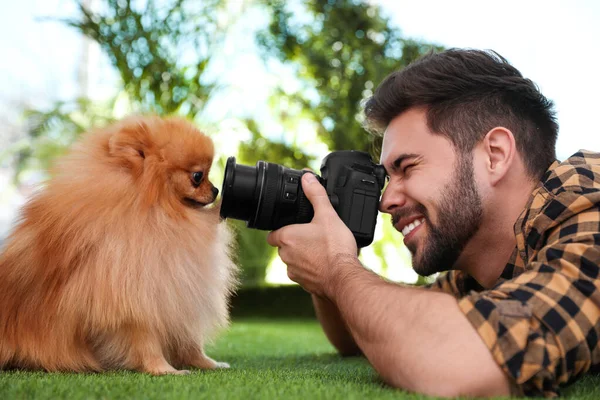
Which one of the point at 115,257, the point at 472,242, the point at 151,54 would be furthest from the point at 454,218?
the point at 151,54

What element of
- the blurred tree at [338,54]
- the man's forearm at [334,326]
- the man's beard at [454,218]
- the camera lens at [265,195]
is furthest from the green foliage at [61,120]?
the man's beard at [454,218]

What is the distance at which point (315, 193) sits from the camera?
1354mm

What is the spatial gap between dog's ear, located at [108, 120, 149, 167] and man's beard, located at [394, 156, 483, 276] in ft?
2.20

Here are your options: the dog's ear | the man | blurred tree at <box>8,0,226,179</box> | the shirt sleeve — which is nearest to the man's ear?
the man

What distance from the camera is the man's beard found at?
1.32 m

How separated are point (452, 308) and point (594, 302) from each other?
242mm

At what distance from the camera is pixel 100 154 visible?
1469 mm

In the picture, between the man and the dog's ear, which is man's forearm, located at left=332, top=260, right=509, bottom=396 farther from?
the dog's ear

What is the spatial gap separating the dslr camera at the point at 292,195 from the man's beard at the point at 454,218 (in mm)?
116

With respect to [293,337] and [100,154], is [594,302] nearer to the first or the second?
[100,154]

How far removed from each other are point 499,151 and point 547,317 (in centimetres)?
48

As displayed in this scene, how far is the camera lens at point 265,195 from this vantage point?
1.37 metres

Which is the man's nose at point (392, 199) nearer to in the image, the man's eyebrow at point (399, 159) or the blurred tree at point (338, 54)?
the man's eyebrow at point (399, 159)

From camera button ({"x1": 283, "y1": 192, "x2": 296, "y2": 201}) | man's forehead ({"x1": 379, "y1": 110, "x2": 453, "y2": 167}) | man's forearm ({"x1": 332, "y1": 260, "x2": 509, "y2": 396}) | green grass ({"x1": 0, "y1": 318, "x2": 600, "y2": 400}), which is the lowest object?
green grass ({"x1": 0, "y1": 318, "x2": 600, "y2": 400})
